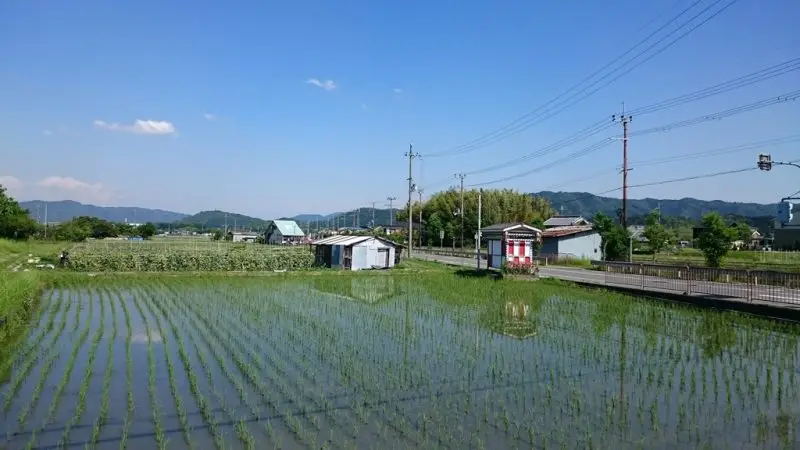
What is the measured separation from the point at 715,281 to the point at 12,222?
52493 mm

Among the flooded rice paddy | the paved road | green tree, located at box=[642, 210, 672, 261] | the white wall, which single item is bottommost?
the flooded rice paddy

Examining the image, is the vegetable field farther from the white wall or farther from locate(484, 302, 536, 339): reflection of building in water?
the white wall

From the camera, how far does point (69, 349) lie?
9.66 metres

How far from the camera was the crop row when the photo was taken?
2370 centimetres

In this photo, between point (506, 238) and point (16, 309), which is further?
point (506, 238)

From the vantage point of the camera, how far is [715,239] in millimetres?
23062

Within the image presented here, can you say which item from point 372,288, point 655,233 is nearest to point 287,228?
point 655,233

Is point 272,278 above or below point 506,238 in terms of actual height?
below

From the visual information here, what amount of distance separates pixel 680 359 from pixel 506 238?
51.5 feet

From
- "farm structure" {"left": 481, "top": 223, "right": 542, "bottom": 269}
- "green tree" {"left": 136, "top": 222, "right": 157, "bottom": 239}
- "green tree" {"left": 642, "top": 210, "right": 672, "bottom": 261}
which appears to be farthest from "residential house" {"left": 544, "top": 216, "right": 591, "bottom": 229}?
"green tree" {"left": 136, "top": 222, "right": 157, "bottom": 239}

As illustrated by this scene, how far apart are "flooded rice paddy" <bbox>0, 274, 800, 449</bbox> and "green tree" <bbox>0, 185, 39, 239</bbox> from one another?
41.2 m

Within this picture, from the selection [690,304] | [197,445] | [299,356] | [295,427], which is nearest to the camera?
[197,445]

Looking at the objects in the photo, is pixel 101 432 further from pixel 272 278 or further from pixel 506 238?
pixel 506 238

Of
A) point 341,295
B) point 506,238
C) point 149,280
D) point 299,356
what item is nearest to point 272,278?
point 149,280
